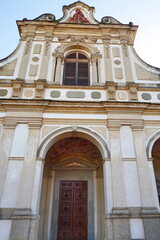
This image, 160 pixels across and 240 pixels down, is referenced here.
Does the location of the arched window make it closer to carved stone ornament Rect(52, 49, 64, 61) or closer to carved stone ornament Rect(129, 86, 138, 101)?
carved stone ornament Rect(52, 49, 64, 61)

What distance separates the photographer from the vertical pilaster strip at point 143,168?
20.4ft

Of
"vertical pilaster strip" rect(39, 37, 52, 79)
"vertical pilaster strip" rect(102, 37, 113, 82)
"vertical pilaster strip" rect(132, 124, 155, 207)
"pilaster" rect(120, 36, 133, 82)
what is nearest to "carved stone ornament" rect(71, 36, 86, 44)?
"vertical pilaster strip" rect(102, 37, 113, 82)

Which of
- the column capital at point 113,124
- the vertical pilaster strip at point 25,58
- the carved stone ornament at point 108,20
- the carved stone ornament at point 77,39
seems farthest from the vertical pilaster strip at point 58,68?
the carved stone ornament at point 108,20

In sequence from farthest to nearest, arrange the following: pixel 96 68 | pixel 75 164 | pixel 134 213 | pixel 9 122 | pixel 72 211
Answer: pixel 96 68 < pixel 75 164 < pixel 72 211 < pixel 9 122 < pixel 134 213

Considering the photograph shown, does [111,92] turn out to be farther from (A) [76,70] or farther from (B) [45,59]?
(B) [45,59]

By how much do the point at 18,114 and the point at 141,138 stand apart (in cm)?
477

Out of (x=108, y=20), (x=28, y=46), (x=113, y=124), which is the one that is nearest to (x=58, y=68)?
(x=28, y=46)

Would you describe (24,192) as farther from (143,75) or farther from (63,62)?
(143,75)

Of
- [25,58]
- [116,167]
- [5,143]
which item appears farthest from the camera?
[25,58]

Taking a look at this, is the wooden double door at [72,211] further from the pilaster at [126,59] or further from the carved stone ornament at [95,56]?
the carved stone ornament at [95,56]

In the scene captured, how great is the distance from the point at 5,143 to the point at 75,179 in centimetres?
350

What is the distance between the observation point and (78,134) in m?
7.58

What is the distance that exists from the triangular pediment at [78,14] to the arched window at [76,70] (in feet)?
9.20

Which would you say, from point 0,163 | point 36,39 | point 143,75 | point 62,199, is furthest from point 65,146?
point 36,39
